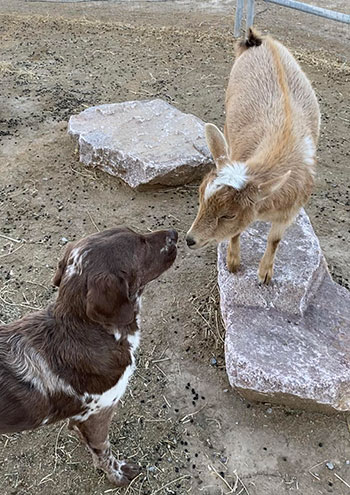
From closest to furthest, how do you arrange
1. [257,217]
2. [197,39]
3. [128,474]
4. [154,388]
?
[128,474] → [257,217] → [154,388] → [197,39]

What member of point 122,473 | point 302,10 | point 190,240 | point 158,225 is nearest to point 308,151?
point 190,240

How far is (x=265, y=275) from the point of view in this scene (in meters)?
4.04

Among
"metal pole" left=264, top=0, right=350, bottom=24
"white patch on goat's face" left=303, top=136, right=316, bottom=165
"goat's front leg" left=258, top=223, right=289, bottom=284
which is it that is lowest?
"goat's front leg" left=258, top=223, right=289, bottom=284

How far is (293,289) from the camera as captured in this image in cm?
398

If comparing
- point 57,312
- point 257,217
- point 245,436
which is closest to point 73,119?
point 257,217

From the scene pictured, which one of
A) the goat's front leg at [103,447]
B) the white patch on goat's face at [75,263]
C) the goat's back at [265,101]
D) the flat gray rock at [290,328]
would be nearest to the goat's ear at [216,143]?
the goat's back at [265,101]

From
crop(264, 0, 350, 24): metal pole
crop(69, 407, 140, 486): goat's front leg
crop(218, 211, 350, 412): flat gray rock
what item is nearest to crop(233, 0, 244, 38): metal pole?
crop(264, 0, 350, 24): metal pole

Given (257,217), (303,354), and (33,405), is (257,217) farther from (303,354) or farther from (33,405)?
(33,405)

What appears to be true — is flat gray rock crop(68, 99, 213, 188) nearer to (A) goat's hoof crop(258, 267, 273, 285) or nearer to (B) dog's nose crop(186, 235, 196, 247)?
(A) goat's hoof crop(258, 267, 273, 285)

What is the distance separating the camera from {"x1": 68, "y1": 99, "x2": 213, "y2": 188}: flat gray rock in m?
5.56

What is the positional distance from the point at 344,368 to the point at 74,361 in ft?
6.15

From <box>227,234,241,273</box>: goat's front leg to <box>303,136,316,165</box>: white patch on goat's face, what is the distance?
78 centimetres

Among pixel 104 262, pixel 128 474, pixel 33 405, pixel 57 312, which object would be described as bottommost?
pixel 128 474

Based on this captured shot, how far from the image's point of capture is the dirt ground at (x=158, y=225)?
3.41 metres
